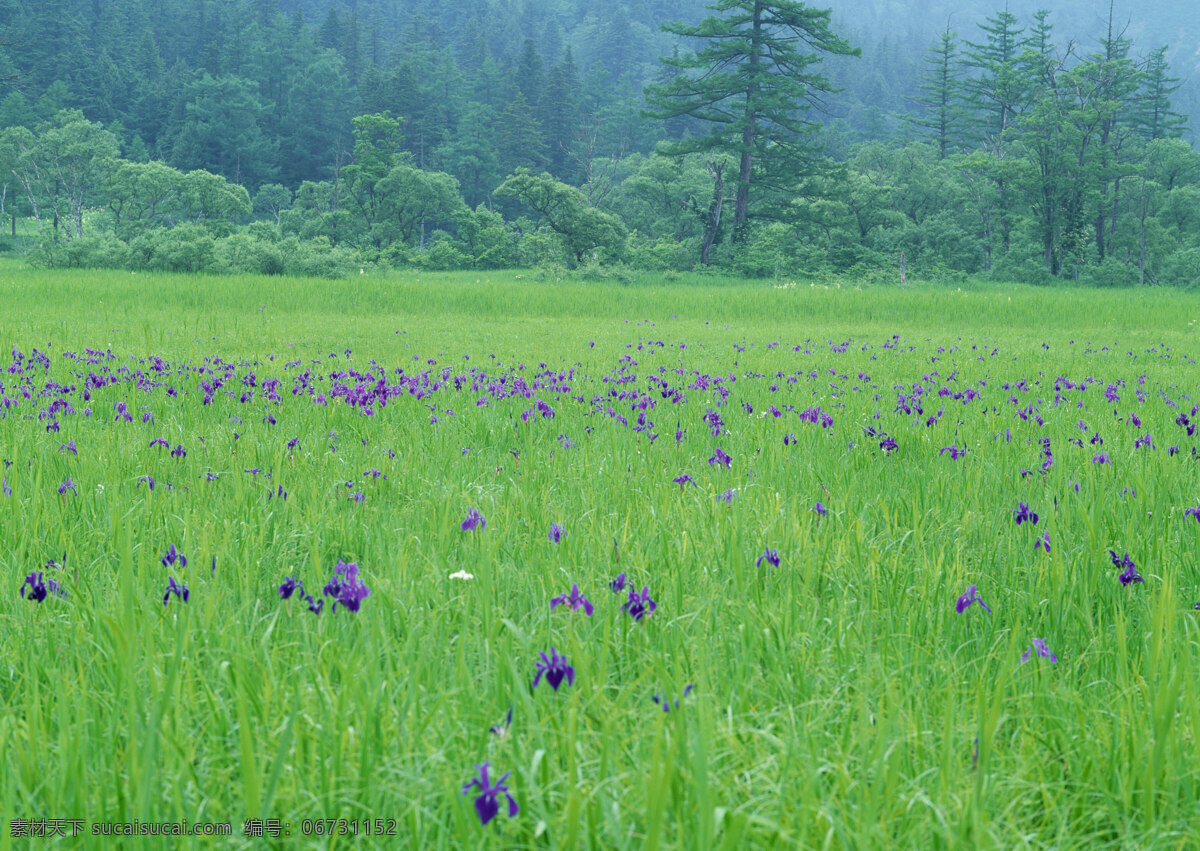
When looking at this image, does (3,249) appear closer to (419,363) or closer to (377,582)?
(419,363)

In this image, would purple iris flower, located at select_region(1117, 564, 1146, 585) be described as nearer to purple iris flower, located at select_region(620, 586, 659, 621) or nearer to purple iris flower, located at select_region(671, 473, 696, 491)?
purple iris flower, located at select_region(620, 586, 659, 621)

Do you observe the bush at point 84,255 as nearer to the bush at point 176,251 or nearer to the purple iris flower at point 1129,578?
the bush at point 176,251

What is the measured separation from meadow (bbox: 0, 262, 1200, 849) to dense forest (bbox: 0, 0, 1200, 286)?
1990 centimetres

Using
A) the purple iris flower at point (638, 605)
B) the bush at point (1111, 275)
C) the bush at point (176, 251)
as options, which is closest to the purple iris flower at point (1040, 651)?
the purple iris flower at point (638, 605)

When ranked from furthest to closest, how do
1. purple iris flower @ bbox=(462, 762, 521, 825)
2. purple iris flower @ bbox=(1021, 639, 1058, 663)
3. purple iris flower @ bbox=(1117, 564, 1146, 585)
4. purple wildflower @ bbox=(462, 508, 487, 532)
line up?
purple wildflower @ bbox=(462, 508, 487, 532) → purple iris flower @ bbox=(1117, 564, 1146, 585) → purple iris flower @ bbox=(1021, 639, 1058, 663) → purple iris flower @ bbox=(462, 762, 521, 825)

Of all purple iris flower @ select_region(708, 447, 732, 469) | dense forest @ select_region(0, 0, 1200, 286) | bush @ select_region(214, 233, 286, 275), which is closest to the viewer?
purple iris flower @ select_region(708, 447, 732, 469)

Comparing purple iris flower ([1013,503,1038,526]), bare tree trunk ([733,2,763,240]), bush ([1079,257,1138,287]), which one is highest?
bare tree trunk ([733,2,763,240])

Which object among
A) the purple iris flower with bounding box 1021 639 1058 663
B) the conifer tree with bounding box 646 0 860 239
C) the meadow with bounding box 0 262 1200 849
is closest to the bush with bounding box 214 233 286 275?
the meadow with bounding box 0 262 1200 849

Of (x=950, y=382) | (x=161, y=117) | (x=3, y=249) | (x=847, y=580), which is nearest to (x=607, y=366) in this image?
(x=950, y=382)

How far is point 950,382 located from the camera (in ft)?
23.7

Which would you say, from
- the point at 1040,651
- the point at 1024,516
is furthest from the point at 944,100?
the point at 1040,651

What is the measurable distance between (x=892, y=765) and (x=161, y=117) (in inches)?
3816

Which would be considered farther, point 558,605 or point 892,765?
point 558,605

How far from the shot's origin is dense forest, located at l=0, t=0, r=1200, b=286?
3634 centimetres
